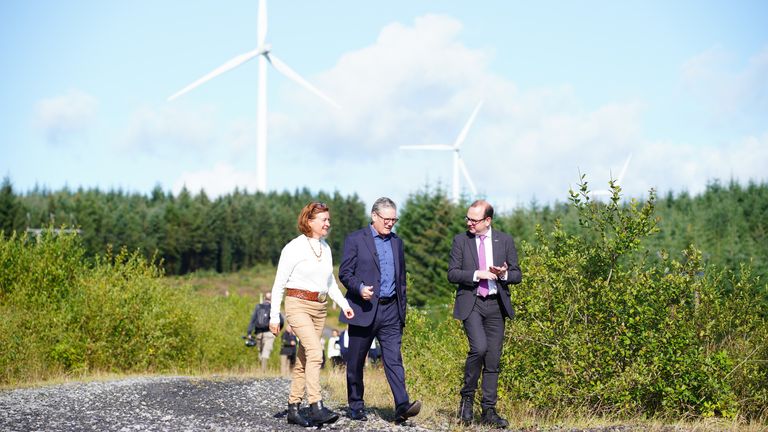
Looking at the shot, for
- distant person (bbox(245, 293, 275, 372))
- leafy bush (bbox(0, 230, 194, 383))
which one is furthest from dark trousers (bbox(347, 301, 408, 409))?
leafy bush (bbox(0, 230, 194, 383))

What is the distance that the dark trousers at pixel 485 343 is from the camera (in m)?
8.61

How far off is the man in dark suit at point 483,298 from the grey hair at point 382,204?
→ 0.75 m

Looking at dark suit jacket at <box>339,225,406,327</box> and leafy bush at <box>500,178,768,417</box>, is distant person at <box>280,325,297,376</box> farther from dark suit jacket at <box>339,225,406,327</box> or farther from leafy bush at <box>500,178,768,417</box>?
dark suit jacket at <box>339,225,406,327</box>

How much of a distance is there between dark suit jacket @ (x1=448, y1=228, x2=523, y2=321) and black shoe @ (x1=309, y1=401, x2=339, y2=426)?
1.61 meters

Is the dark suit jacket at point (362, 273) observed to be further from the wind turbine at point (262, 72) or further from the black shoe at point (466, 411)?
the wind turbine at point (262, 72)

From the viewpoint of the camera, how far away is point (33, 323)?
19500 millimetres

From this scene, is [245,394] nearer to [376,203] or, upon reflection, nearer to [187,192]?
[376,203]

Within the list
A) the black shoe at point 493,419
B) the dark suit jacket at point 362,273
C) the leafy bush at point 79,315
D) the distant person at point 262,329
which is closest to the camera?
the black shoe at point 493,419

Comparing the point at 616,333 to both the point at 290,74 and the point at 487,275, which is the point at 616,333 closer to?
the point at 487,275

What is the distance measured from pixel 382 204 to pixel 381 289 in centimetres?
87

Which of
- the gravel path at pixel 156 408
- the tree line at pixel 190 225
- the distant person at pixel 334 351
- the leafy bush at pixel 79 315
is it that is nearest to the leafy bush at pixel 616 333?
the gravel path at pixel 156 408

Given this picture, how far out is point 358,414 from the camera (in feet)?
30.4

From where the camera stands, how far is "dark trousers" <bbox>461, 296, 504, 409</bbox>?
8.61 meters

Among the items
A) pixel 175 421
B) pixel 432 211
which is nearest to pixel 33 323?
pixel 175 421
